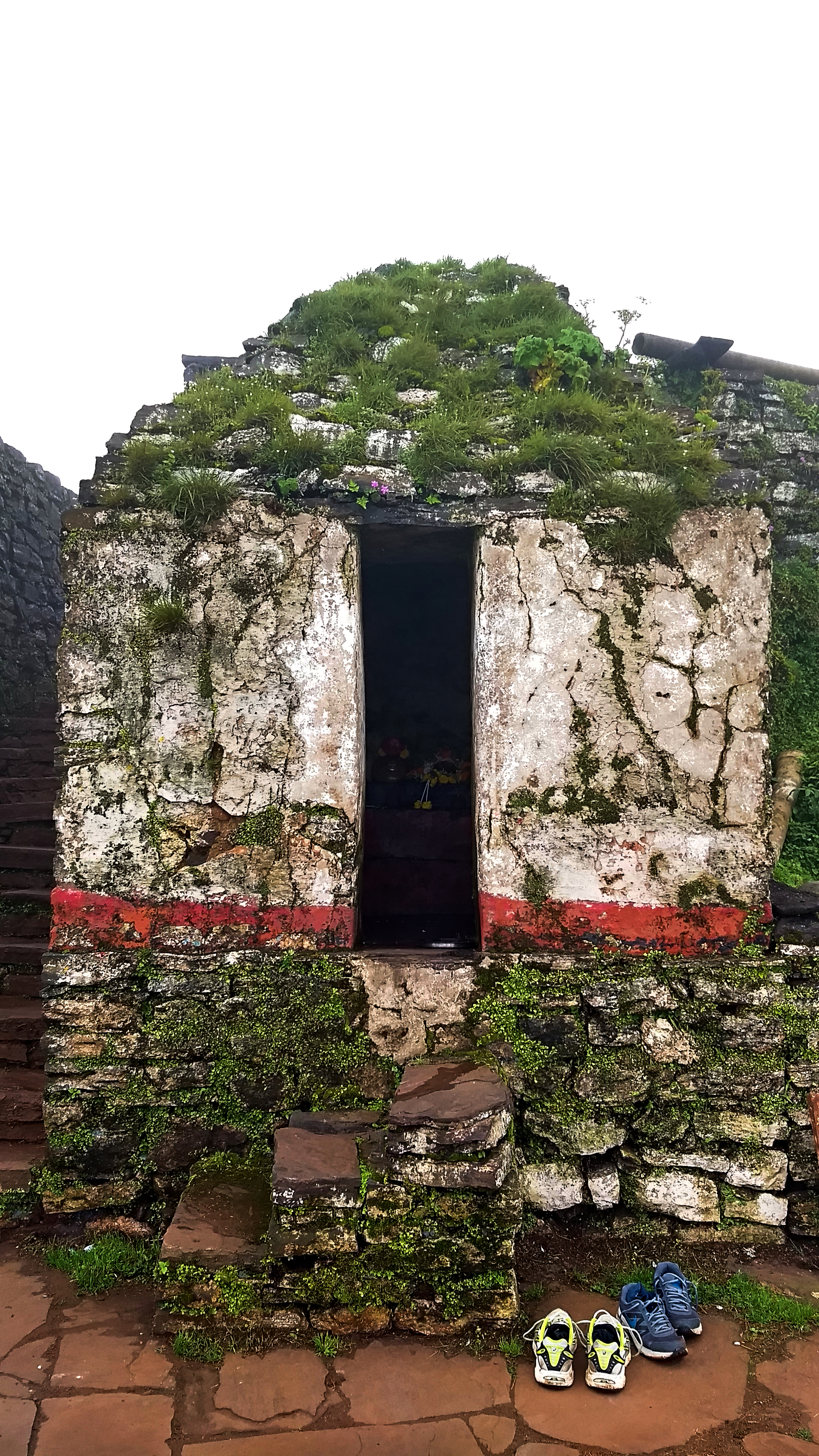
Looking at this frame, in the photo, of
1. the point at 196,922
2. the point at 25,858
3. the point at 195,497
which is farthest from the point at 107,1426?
the point at 25,858

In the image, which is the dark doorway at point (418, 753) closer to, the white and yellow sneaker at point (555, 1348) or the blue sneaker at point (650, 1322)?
the blue sneaker at point (650, 1322)

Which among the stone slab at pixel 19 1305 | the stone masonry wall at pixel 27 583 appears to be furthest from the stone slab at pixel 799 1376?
the stone masonry wall at pixel 27 583

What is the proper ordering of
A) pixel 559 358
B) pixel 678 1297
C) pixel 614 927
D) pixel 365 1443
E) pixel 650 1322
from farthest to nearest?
pixel 559 358
pixel 614 927
pixel 678 1297
pixel 650 1322
pixel 365 1443

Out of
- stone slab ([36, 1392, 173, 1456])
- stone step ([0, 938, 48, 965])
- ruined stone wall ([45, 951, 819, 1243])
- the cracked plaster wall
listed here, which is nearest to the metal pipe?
the cracked plaster wall

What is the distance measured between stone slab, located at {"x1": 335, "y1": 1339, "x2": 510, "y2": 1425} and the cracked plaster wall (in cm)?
Answer: 156

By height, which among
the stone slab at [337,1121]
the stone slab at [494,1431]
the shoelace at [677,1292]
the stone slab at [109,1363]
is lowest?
the stone slab at [109,1363]

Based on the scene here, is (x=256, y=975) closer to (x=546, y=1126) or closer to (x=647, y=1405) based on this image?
(x=546, y=1126)

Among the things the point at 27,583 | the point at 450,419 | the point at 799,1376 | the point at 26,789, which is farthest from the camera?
the point at 27,583

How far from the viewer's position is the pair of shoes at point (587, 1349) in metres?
2.52

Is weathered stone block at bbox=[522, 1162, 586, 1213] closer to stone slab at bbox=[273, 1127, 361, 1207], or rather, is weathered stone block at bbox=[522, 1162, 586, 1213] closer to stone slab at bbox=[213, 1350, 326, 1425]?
stone slab at bbox=[273, 1127, 361, 1207]

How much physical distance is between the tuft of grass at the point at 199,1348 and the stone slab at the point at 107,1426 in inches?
5.9

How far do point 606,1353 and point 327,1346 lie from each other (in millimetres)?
871

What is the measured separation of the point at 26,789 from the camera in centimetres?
600

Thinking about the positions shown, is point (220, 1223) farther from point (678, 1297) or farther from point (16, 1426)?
point (678, 1297)
